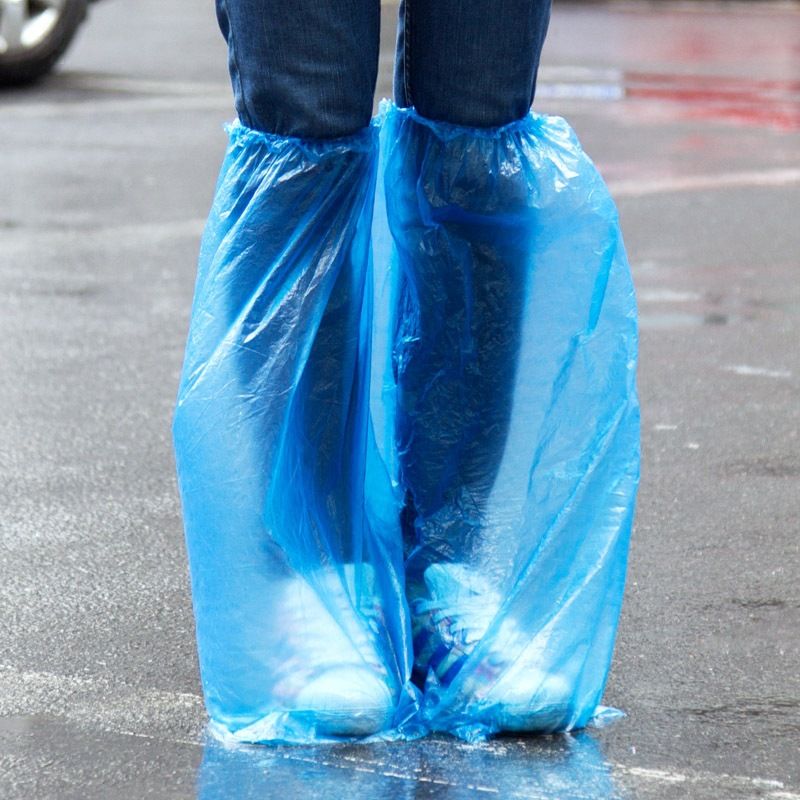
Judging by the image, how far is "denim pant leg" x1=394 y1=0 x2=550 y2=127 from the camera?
6.00ft

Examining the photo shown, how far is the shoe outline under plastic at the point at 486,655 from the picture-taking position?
6.21 ft

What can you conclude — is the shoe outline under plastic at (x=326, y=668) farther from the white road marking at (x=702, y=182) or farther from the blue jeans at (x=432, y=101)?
the white road marking at (x=702, y=182)

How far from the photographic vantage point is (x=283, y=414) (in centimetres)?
187

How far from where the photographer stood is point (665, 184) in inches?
229

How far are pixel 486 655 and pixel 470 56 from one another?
0.68 m

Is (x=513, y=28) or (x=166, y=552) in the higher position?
(x=513, y=28)

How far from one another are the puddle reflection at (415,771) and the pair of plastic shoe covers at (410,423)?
0.03m

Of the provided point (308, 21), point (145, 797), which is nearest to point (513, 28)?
point (308, 21)

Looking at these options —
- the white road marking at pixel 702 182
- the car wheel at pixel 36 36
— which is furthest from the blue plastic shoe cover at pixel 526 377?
the car wheel at pixel 36 36

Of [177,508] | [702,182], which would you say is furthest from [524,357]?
[702,182]

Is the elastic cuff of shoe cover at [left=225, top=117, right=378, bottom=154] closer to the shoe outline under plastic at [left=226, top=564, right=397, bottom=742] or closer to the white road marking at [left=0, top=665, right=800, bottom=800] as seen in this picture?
the shoe outline under plastic at [left=226, top=564, right=397, bottom=742]

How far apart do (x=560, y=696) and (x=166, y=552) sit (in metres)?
0.86

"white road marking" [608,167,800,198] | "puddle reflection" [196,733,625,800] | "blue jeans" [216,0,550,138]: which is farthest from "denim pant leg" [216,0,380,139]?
"white road marking" [608,167,800,198]

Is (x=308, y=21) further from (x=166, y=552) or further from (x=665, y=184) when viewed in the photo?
(x=665, y=184)
